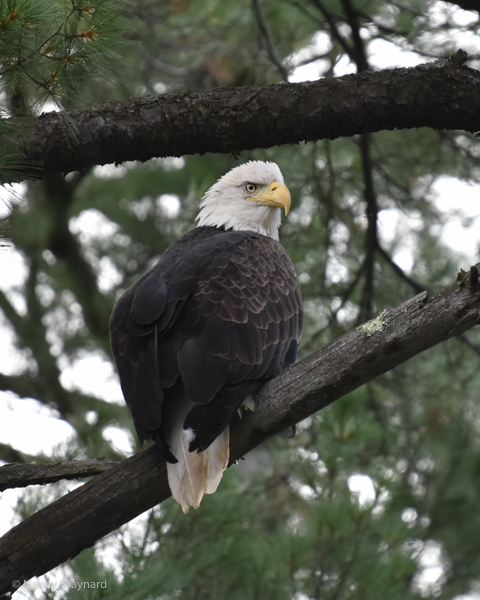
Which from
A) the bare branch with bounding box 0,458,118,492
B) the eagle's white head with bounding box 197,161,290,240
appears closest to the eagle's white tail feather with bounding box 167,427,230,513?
the bare branch with bounding box 0,458,118,492

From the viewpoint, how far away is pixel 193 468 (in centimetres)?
278

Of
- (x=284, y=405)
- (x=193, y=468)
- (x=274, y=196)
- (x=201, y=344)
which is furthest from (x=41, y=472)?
(x=274, y=196)

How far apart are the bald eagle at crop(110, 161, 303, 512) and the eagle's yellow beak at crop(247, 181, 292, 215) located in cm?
60

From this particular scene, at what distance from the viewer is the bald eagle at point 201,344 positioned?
277 cm

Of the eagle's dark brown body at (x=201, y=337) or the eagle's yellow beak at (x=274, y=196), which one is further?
the eagle's yellow beak at (x=274, y=196)

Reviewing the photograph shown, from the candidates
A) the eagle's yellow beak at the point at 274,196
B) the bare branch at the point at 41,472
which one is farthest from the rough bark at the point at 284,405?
the eagle's yellow beak at the point at 274,196

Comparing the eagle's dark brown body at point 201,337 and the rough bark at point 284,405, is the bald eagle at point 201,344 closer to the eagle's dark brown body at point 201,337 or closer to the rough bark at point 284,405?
the eagle's dark brown body at point 201,337

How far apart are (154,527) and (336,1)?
3.96 m

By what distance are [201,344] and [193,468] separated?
18.8 inches

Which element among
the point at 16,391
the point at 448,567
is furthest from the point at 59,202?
the point at 448,567

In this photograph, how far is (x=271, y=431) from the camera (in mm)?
2734

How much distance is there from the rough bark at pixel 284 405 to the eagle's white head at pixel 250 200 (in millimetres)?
1689

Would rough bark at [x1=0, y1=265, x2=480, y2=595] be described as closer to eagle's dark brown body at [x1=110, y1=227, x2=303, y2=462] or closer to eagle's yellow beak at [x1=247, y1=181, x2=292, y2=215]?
eagle's dark brown body at [x1=110, y1=227, x2=303, y2=462]

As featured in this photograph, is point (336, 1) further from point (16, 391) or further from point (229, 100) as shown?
point (16, 391)
